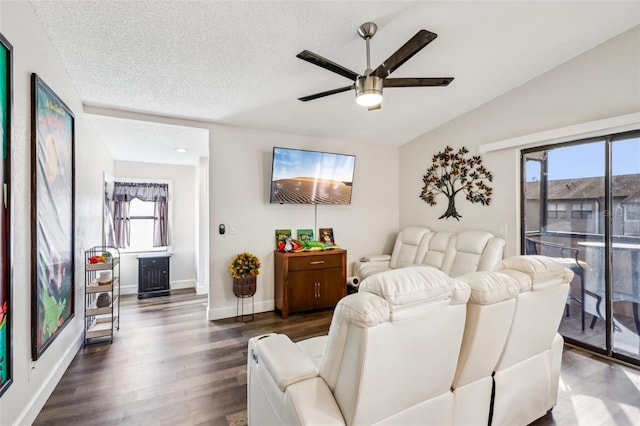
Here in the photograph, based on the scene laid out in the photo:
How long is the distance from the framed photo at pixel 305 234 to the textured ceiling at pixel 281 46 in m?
1.59

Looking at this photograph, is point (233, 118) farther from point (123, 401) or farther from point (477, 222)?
point (477, 222)

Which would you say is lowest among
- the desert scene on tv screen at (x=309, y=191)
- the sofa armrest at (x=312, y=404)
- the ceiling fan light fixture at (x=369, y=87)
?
the sofa armrest at (x=312, y=404)

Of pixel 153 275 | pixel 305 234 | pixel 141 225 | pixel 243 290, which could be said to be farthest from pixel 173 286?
pixel 305 234

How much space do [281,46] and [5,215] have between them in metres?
2.07

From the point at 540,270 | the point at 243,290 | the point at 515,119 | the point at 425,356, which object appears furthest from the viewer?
the point at 243,290

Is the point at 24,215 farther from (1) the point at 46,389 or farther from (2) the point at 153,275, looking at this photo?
(2) the point at 153,275

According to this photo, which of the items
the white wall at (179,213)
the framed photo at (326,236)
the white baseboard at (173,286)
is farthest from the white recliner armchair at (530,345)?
the white wall at (179,213)

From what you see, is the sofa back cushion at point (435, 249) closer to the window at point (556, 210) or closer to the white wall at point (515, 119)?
the white wall at point (515, 119)

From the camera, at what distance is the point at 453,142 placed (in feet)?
13.8

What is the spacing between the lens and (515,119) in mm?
3492

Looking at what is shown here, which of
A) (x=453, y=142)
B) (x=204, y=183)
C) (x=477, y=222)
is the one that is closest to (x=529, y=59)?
(x=453, y=142)

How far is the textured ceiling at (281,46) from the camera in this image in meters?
2.03

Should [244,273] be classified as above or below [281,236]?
below

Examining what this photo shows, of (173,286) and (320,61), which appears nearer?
(320,61)
